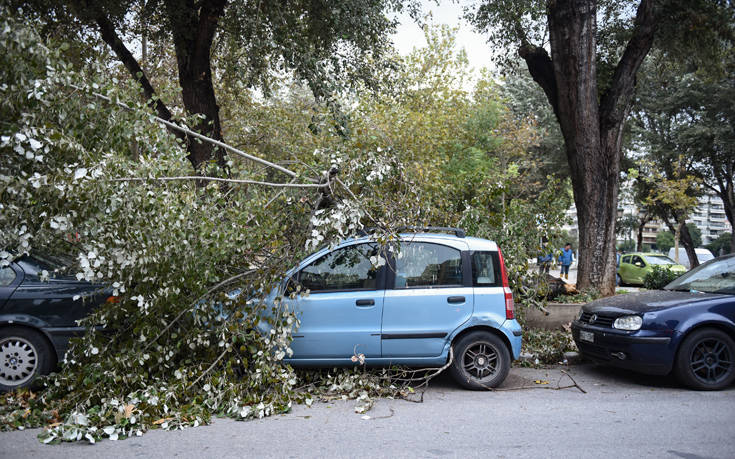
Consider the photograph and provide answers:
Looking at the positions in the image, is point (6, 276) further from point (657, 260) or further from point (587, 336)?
point (657, 260)

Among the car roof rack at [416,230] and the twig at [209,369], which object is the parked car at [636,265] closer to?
the car roof rack at [416,230]

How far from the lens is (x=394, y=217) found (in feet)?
21.9

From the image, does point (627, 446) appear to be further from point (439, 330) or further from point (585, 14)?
point (585, 14)

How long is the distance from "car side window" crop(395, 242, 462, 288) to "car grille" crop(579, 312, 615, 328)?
196 cm

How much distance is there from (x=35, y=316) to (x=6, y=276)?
1.81 ft

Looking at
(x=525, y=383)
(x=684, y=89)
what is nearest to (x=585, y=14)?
(x=525, y=383)

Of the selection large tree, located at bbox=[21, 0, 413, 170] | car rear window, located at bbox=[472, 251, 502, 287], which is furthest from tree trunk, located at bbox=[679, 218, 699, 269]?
car rear window, located at bbox=[472, 251, 502, 287]

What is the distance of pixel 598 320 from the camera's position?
6934mm

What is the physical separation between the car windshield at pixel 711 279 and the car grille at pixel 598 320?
1.25 meters

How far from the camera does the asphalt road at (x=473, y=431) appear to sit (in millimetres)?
4379

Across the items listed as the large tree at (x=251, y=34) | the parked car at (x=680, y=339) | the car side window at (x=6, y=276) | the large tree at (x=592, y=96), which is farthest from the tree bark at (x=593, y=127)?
the car side window at (x=6, y=276)

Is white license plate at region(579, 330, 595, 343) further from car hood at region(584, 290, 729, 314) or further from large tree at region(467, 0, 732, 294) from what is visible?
large tree at region(467, 0, 732, 294)

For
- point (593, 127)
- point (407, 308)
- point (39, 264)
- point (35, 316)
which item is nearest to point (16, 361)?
point (35, 316)

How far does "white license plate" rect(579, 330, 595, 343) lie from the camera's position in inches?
270
